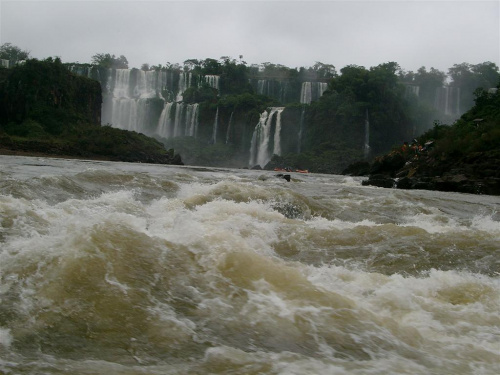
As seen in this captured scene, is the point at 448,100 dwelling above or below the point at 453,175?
above

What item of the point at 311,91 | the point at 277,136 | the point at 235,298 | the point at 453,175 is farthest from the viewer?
the point at 311,91

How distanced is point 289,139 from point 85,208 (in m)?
57.0

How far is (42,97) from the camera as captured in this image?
197 feet

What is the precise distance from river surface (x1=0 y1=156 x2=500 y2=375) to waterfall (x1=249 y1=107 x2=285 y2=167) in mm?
54308

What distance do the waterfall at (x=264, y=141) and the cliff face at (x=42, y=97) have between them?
19.4 meters

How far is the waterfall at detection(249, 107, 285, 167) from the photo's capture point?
6216 cm

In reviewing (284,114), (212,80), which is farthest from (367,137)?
(212,80)

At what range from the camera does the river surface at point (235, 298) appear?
3648 millimetres

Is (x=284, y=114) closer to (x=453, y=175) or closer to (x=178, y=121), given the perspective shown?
(x=178, y=121)

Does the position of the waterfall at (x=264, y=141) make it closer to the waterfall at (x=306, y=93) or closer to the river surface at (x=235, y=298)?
the waterfall at (x=306, y=93)

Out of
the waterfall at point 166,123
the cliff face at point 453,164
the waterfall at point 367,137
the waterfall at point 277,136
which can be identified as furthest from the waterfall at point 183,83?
the cliff face at point 453,164

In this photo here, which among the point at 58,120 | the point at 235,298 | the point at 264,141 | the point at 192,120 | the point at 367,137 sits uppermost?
the point at 192,120

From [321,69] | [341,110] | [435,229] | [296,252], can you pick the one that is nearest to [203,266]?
[296,252]

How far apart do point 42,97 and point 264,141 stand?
25.2m
